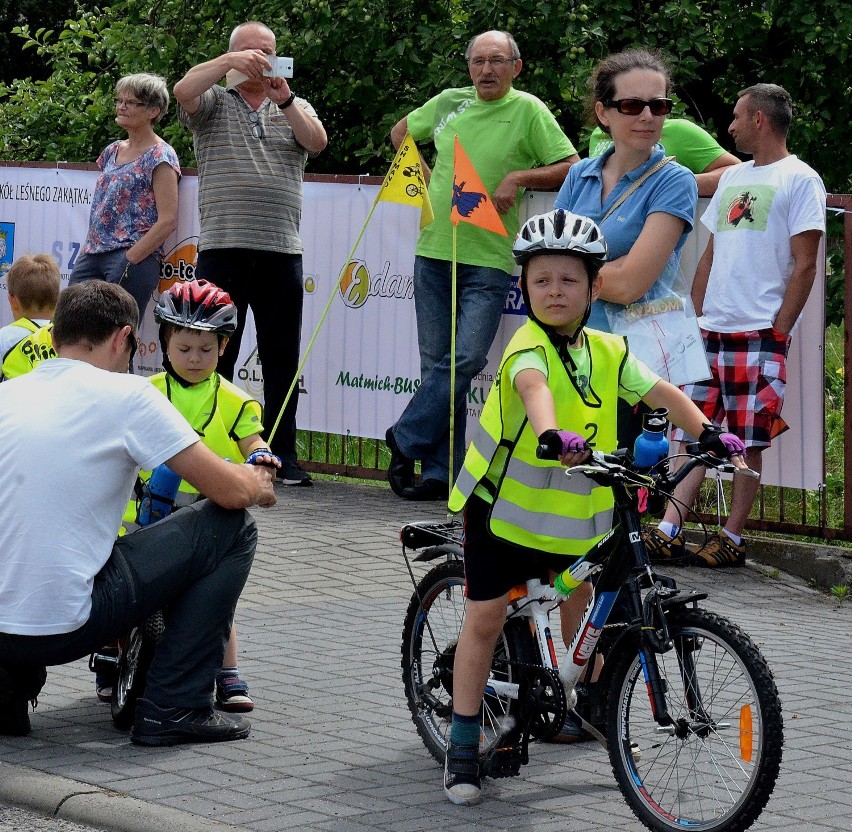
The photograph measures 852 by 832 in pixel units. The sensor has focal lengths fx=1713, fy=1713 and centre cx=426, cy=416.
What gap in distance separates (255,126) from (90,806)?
5.72 metres

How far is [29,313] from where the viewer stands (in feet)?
25.6

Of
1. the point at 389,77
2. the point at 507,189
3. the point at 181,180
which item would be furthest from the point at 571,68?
the point at 507,189

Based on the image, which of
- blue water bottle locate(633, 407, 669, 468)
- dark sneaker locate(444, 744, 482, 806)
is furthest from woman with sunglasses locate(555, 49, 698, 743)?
blue water bottle locate(633, 407, 669, 468)

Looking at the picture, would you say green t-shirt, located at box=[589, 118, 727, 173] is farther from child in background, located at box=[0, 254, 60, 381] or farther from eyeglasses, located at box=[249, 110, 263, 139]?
child in background, located at box=[0, 254, 60, 381]

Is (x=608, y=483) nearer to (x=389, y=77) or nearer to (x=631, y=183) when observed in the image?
(x=631, y=183)

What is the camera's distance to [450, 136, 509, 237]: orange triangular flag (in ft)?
29.0

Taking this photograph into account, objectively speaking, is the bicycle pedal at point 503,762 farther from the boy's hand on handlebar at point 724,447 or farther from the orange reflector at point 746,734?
the boy's hand on handlebar at point 724,447

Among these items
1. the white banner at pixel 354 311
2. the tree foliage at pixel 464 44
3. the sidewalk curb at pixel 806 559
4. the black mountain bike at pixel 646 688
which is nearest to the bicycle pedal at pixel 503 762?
the black mountain bike at pixel 646 688

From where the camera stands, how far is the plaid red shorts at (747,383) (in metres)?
8.05

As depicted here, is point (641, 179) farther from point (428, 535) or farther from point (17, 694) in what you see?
point (17, 694)

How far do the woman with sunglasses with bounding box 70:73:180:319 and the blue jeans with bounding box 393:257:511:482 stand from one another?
2.09 metres

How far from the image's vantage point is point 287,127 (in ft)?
32.6

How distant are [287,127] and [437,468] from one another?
2164 millimetres

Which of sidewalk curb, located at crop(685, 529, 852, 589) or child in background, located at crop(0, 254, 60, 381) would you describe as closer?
child in background, located at crop(0, 254, 60, 381)
